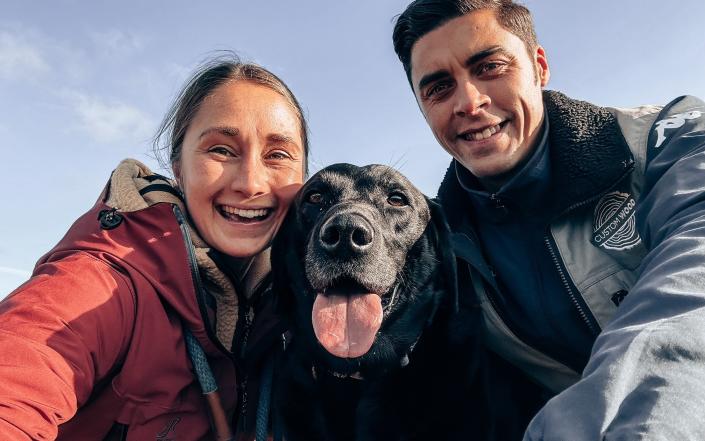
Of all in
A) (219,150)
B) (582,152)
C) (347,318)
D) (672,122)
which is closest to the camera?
(672,122)

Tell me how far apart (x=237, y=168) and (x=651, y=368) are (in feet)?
6.74

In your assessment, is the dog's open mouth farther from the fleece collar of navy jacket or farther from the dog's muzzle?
the fleece collar of navy jacket

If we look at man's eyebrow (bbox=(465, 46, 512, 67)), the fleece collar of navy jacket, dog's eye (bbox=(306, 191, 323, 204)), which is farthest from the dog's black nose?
man's eyebrow (bbox=(465, 46, 512, 67))

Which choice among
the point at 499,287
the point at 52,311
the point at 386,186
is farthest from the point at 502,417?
the point at 52,311

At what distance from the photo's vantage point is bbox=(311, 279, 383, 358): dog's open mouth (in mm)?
2126

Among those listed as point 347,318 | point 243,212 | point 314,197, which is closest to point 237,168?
point 243,212

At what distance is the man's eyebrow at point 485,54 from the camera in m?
2.64

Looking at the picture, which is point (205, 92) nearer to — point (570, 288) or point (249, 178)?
point (249, 178)

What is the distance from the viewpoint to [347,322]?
7.30 feet

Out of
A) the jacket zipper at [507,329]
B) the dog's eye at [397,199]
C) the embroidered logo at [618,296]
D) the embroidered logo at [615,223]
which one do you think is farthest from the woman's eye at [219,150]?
the embroidered logo at [618,296]

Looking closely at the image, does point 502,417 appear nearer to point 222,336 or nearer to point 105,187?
point 222,336

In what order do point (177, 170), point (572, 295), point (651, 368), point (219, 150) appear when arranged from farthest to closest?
point (177, 170)
point (219, 150)
point (572, 295)
point (651, 368)

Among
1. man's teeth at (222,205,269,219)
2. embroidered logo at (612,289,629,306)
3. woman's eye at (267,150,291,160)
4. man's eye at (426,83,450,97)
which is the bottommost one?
embroidered logo at (612,289,629,306)

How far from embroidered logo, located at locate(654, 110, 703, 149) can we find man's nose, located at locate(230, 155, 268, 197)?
1844 millimetres
